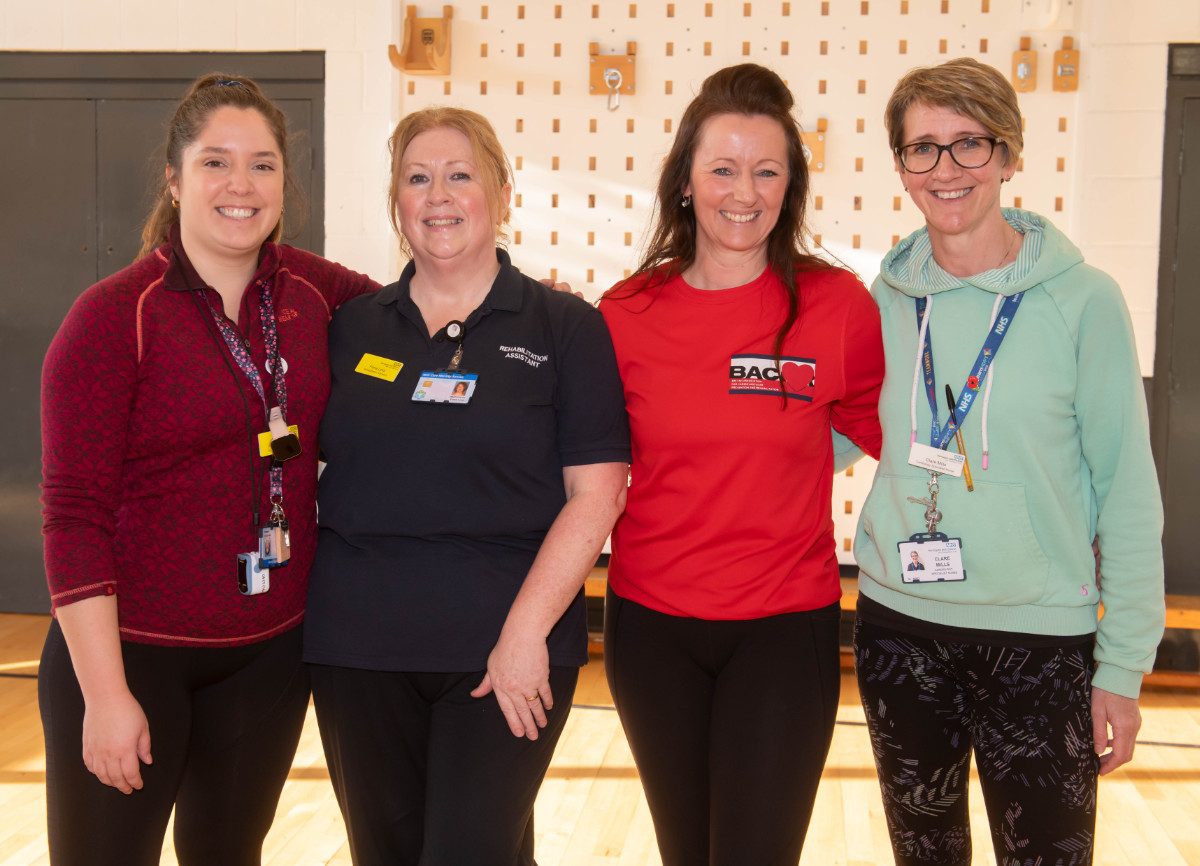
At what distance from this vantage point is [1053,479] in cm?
166

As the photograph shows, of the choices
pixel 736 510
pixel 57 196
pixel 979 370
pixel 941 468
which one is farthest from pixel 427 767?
pixel 57 196

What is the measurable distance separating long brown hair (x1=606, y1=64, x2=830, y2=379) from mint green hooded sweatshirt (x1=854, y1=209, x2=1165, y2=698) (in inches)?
13.6

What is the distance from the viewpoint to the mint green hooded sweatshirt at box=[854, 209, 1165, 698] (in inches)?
63.9

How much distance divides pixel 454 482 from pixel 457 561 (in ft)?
0.45

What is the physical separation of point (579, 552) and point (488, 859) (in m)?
0.54

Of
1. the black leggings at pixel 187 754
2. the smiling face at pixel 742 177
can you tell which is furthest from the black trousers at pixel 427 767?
the smiling face at pixel 742 177

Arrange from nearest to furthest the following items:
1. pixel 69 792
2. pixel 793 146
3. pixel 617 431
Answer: pixel 69 792 → pixel 617 431 → pixel 793 146

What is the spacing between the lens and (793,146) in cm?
192

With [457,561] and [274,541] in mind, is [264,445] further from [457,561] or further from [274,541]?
[457,561]

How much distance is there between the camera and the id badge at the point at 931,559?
1.67m

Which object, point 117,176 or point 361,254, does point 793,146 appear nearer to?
point 361,254

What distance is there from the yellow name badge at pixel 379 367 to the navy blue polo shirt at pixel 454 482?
1cm

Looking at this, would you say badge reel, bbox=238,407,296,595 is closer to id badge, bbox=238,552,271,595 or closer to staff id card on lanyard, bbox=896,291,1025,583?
id badge, bbox=238,552,271,595

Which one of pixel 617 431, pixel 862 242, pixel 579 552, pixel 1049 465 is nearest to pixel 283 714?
pixel 579 552
